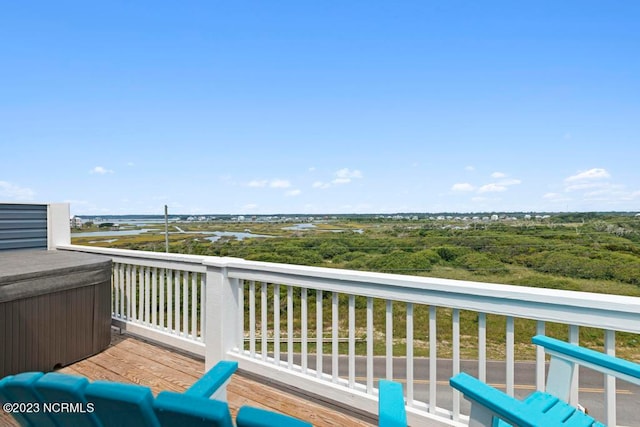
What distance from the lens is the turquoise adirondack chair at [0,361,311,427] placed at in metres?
0.62

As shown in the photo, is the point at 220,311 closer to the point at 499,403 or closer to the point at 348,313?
the point at 348,313

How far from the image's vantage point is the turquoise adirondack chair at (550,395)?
1.00 metres

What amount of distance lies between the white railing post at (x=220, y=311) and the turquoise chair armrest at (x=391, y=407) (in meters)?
1.74

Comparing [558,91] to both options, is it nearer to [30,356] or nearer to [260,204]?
[30,356]

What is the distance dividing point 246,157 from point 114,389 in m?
18.2

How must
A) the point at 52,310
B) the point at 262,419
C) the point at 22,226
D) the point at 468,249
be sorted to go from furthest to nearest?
the point at 468,249
the point at 22,226
the point at 52,310
the point at 262,419

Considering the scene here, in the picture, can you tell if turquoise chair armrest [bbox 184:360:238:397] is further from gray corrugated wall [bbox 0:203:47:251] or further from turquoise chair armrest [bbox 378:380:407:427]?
gray corrugated wall [bbox 0:203:47:251]

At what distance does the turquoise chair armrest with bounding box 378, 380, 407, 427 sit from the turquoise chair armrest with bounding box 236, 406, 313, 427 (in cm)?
41

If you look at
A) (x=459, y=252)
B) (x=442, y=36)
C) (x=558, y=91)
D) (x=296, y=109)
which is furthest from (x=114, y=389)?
(x=459, y=252)

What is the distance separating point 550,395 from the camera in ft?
4.56

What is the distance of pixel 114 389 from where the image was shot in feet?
2.25

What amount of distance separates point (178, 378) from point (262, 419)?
2.47 metres

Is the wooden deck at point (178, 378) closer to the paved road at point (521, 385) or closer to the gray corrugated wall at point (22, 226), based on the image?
the gray corrugated wall at point (22, 226)

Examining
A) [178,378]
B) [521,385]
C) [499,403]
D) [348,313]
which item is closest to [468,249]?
[521,385]
